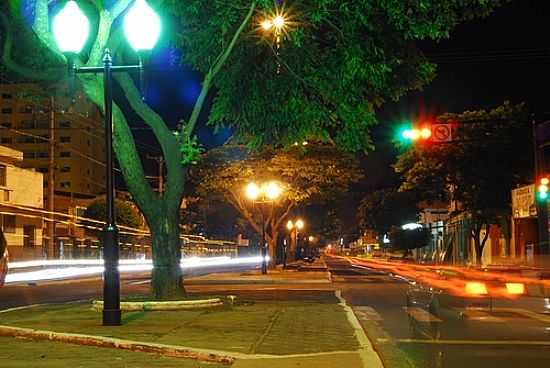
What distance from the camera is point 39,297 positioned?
26625mm

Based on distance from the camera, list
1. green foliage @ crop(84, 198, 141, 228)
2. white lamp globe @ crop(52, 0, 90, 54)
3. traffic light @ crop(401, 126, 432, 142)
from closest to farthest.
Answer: white lamp globe @ crop(52, 0, 90, 54) < traffic light @ crop(401, 126, 432, 142) < green foliage @ crop(84, 198, 141, 228)

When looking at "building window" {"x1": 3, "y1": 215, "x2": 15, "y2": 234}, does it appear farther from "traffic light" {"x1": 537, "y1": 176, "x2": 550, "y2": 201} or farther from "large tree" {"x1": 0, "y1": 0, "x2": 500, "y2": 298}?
"traffic light" {"x1": 537, "y1": 176, "x2": 550, "y2": 201}

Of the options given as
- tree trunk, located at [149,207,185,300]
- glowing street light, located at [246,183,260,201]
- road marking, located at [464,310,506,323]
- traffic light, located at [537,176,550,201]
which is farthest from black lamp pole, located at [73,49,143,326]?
glowing street light, located at [246,183,260,201]

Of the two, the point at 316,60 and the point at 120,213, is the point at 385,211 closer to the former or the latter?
the point at 120,213

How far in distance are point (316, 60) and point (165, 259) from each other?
589cm

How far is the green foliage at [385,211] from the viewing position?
87662 mm

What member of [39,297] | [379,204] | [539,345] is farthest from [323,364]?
[379,204]

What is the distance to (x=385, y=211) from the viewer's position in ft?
295

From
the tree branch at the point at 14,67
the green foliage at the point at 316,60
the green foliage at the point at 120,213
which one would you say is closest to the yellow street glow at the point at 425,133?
the green foliage at the point at 316,60

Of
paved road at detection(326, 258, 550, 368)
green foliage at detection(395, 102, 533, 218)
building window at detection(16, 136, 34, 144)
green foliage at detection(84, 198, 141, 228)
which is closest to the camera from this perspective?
paved road at detection(326, 258, 550, 368)

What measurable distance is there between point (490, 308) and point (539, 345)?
5.38 meters

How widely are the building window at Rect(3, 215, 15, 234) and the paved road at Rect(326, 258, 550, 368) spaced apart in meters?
35.9

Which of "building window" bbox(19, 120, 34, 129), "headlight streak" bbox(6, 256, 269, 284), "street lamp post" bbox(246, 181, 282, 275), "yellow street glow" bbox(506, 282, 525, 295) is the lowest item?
"headlight streak" bbox(6, 256, 269, 284)

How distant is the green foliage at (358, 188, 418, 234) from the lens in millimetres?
87662
